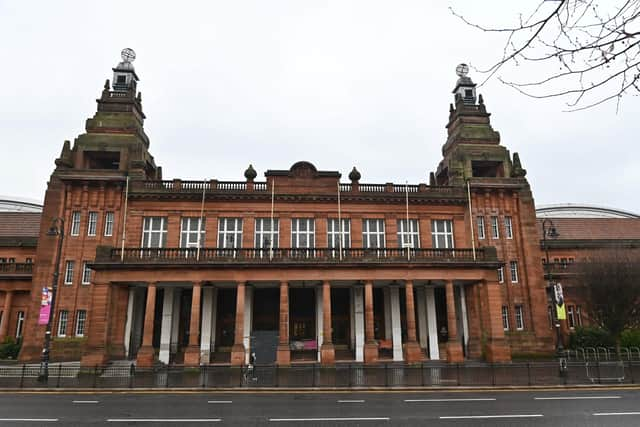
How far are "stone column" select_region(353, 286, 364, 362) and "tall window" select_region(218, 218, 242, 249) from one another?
977 cm

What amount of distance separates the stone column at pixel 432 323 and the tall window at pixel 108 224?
2484 cm

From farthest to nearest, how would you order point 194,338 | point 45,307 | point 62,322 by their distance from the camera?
point 62,322
point 194,338
point 45,307

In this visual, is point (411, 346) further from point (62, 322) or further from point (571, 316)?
point (62, 322)

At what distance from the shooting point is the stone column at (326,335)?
24609 mm

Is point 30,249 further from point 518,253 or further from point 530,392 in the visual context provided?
point 518,253

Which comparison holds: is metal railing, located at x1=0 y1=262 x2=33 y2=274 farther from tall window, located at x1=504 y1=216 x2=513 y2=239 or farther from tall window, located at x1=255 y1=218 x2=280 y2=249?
tall window, located at x1=504 y1=216 x2=513 y2=239

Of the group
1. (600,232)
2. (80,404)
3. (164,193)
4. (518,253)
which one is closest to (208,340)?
(164,193)

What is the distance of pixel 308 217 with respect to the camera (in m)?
31.2

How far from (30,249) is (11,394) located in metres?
24.6

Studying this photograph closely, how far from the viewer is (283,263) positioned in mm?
26391

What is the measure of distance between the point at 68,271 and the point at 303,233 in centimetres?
1788

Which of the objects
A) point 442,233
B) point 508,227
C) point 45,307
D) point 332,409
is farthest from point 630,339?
point 45,307

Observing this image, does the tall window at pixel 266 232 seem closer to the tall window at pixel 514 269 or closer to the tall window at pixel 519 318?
the tall window at pixel 514 269

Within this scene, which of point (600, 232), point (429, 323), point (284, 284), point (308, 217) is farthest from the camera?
point (600, 232)
